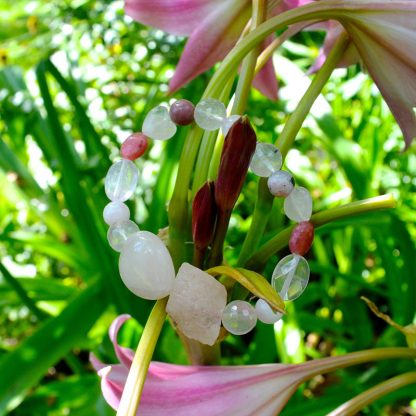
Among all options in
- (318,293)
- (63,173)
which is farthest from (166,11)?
(318,293)

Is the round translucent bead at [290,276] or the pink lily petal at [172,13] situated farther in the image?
the pink lily petal at [172,13]

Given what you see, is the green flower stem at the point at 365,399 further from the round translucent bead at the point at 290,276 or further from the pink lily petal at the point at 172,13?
the pink lily petal at the point at 172,13

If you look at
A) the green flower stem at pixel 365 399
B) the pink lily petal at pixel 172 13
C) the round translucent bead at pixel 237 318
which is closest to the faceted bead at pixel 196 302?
the round translucent bead at pixel 237 318

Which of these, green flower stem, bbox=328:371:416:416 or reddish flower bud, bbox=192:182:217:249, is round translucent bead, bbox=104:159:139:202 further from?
green flower stem, bbox=328:371:416:416

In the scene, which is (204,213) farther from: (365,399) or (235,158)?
(365,399)

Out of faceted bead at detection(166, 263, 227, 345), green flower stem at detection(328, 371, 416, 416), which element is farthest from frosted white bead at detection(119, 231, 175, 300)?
green flower stem at detection(328, 371, 416, 416)

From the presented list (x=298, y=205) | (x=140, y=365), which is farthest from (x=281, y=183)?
(x=140, y=365)
